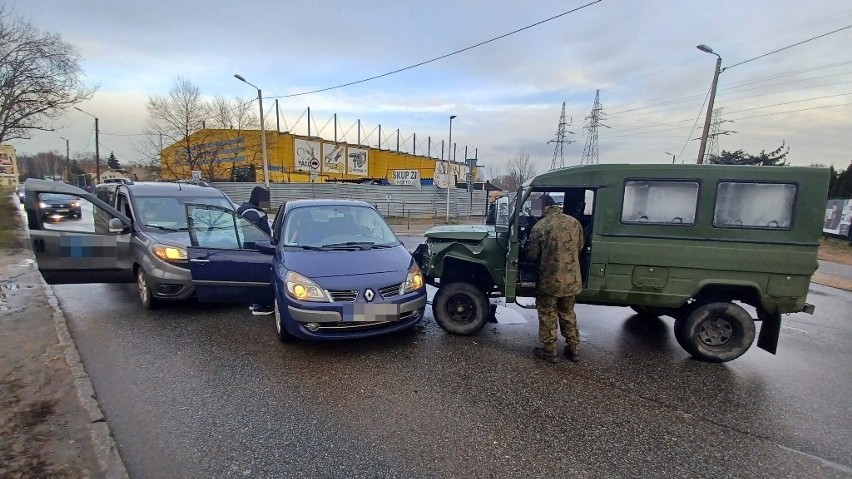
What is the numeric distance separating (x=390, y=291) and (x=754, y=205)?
405cm

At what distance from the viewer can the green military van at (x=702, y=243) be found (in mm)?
4215

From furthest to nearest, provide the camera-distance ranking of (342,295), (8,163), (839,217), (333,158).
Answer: (333,158) → (8,163) → (839,217) → (342,295)

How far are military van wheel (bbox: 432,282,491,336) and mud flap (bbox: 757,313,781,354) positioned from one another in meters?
3.17

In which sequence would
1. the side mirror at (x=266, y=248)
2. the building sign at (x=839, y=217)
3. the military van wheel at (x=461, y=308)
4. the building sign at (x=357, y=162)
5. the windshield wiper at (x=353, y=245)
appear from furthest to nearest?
the building sign at (x=357, y=162), the building sign at (x=839, y=217), the military van wheel at (x=461, y=308), the side mirror at (x=266, y=248), the windshield wiper at (x=353, y=245)

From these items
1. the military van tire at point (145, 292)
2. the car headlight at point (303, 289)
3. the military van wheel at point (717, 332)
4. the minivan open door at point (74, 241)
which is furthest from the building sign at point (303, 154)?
the military van wheel at point (717, 332)

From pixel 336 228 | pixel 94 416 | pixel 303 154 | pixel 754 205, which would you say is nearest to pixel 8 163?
pixel 303 154

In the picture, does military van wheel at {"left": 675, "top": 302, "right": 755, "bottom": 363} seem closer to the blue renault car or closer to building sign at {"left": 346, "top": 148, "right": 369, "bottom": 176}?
the blue renault car

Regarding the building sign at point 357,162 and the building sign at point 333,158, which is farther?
the building sign at point 357,162

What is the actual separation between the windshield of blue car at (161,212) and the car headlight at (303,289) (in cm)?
314

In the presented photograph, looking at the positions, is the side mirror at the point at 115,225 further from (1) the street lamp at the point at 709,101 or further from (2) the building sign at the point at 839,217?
(2) the building sign at the point at 839,217

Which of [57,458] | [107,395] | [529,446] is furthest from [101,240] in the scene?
[529,446]

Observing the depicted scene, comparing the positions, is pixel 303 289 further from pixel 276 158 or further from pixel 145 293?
pixel 276 158

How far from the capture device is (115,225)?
5664mm

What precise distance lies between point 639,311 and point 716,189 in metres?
2.46
